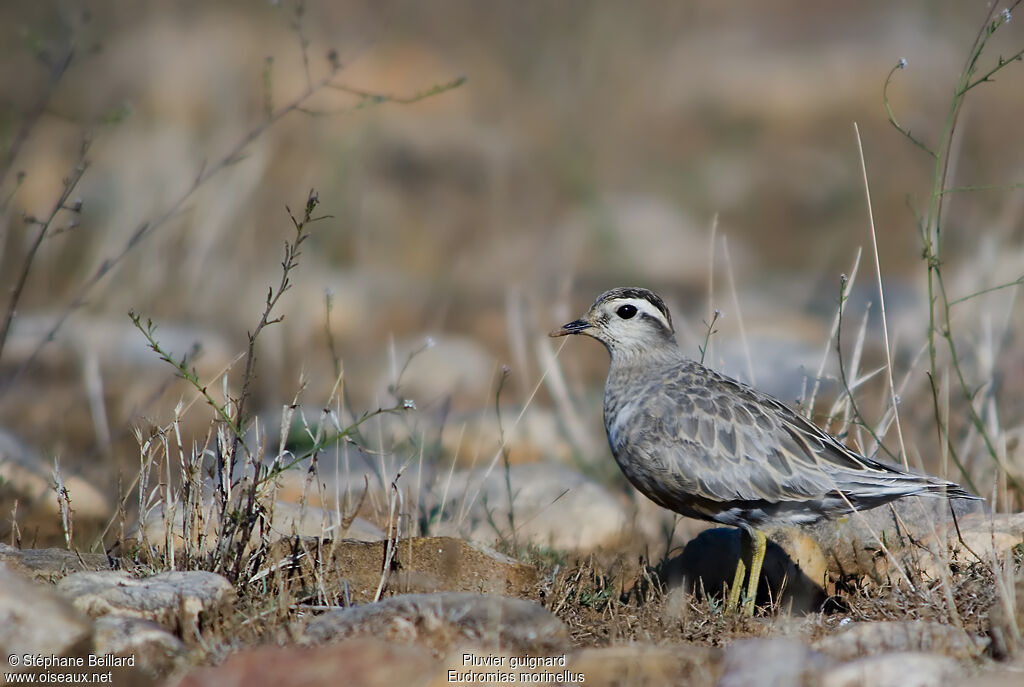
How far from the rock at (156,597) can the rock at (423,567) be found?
1.78ft

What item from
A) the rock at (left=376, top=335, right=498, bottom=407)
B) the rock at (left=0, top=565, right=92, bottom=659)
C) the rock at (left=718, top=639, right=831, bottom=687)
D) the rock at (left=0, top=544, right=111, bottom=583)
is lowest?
the rock at (left=718, top=639, right=831, bottom=687)

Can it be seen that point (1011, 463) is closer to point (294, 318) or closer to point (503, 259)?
point (294, 318)

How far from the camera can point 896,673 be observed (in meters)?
3.91

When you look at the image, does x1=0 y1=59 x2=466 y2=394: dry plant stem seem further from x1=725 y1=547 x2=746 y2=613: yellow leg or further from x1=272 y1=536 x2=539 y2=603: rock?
x1=725 y1=547 x2=746 y2=613: yellow leg

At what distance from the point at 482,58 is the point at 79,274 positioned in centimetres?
1033

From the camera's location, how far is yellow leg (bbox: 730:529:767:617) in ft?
17.4

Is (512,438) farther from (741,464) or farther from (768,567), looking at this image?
(741,464)

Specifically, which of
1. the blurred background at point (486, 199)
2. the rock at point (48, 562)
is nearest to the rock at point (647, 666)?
the rock at point (48, 562)

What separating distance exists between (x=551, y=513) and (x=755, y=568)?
207 cm

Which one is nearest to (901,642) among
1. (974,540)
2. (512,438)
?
(974,540)

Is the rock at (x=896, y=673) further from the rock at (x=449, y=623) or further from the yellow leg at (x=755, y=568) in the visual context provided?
the yellow leg at (x=755, y=568)

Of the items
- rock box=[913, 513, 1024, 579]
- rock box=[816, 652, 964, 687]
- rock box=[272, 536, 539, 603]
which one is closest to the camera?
rock box=[816, 652, 964, 687]

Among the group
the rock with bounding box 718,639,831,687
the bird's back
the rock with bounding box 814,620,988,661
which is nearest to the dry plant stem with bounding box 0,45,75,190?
the bird's back

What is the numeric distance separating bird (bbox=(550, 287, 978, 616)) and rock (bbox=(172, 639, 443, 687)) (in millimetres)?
1967
